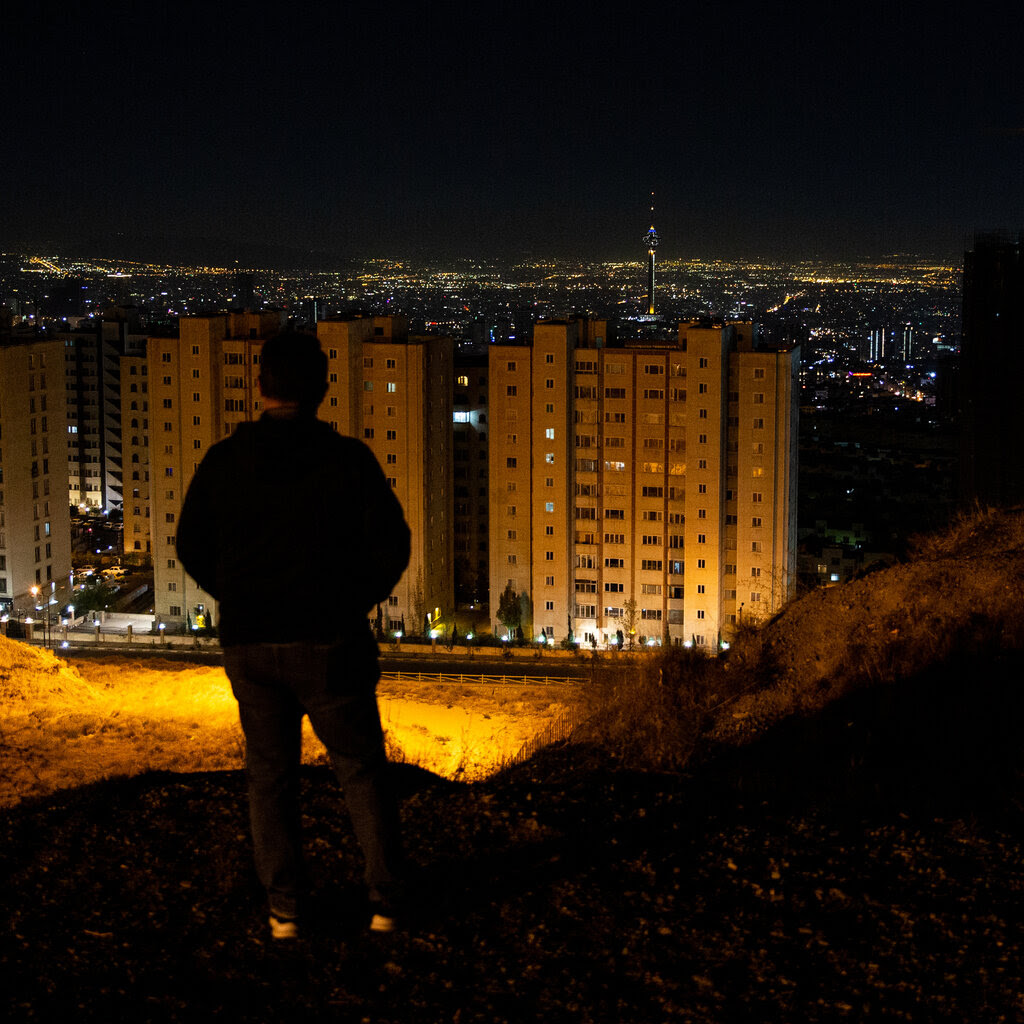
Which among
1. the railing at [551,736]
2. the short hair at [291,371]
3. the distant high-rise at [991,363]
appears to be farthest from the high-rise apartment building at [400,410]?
the short hair at [291,371]

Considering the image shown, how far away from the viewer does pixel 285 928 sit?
3342mm

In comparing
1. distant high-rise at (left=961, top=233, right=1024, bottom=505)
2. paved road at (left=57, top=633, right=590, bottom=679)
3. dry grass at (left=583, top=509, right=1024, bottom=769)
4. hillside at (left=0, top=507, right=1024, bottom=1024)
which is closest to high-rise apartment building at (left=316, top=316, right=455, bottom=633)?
paved road at (left=57, top=633, right=590, bottom=679)

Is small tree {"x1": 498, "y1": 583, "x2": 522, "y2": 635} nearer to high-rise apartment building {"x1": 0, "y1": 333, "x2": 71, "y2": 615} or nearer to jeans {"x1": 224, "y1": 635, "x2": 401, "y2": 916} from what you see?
high-rise apartment building {"x1": 0, "y1": 333, "x2": 71, "y2": 615}

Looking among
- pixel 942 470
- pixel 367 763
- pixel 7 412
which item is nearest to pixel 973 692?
pixel 367 763

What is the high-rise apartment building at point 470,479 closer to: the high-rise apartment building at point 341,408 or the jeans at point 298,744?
the high-rise apartment building at point 341,408

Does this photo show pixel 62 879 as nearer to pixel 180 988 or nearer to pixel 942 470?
pixel 180 988

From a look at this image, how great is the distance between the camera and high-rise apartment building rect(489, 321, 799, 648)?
3794cm

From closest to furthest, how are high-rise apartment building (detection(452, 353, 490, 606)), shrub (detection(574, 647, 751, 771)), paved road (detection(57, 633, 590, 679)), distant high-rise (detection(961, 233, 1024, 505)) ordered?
1. shrub (detection(574, 647, 751, 771))
2. paved road (detection(57, 633, 590, 679))
3. high-rise apartment building (detection(452, 353, 490, 606))
4. distant high-rise (detection(961, 233, 1024, 505))

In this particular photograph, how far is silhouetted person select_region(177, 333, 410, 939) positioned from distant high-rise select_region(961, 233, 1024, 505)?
45347mm

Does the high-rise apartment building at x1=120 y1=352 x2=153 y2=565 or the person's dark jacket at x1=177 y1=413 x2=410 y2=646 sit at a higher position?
the person's dark jacket at x1=177 y1=413 x2=410 y2=646

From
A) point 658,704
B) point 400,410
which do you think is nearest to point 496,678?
point 400,410

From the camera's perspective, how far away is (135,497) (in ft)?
168

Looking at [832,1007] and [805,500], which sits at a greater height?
[832,1007]

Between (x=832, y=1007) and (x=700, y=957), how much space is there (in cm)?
37
